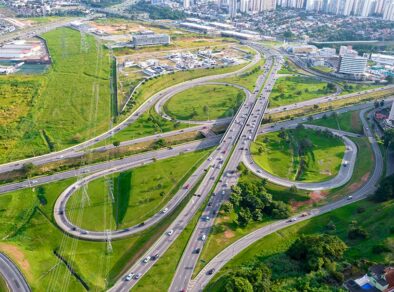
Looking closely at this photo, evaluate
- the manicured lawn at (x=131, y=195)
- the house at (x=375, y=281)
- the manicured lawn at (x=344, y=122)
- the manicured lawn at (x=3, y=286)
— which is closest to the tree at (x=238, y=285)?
the house at (x=375, y=281)

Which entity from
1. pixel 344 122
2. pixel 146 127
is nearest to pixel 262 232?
pixel 146 127

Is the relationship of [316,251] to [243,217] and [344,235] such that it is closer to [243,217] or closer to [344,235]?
[344,235]

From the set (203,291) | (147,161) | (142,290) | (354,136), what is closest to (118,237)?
(142,290)

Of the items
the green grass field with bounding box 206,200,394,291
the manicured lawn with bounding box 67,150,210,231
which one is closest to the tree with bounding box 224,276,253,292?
the green grass field with bounding box 206,200,394,291

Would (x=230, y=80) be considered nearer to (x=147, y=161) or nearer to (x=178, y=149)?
(x=178, y=149)

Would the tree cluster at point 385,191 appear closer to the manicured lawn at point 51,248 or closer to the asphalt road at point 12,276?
the manicured lawn at point 51,248

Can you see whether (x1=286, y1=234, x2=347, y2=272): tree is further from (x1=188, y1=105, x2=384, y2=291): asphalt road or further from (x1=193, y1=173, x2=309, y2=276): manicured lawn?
(x1=193, y1=173, x2=309, y2=276): manicured lawn
